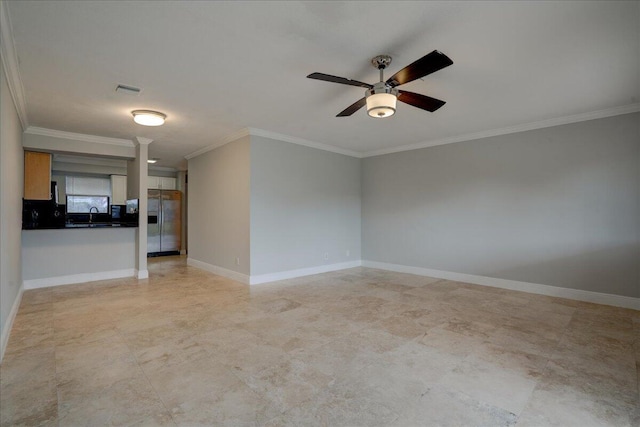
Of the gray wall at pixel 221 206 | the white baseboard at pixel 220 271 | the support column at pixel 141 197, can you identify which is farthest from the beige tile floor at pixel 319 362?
the gray wall at pixel 221 206

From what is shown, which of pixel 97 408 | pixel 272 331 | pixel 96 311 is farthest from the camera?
pixel 96 311

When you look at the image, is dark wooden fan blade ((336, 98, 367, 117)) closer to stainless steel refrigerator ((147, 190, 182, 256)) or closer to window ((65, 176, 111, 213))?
stainless steel refrigerator ((147, 190, 182, 256))

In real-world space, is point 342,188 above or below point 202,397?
above

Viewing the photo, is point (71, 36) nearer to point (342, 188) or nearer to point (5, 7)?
point (5, 7)

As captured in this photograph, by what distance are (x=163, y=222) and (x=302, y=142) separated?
512 centimetres

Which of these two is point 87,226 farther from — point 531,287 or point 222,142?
point 531,287

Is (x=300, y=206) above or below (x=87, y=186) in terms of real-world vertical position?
below

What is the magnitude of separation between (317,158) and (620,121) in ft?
14.6

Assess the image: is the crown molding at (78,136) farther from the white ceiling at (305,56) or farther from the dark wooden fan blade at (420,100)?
the dark wooden fan blade at (420,100)

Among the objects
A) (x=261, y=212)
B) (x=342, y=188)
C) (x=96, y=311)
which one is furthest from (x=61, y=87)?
(x=342, y=188)

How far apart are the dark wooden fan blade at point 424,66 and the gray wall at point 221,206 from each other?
3.15 metres

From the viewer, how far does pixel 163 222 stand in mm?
8539

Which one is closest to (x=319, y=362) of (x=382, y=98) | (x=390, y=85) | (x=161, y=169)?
(x=382, y=98)

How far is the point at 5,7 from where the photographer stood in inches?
80.4
